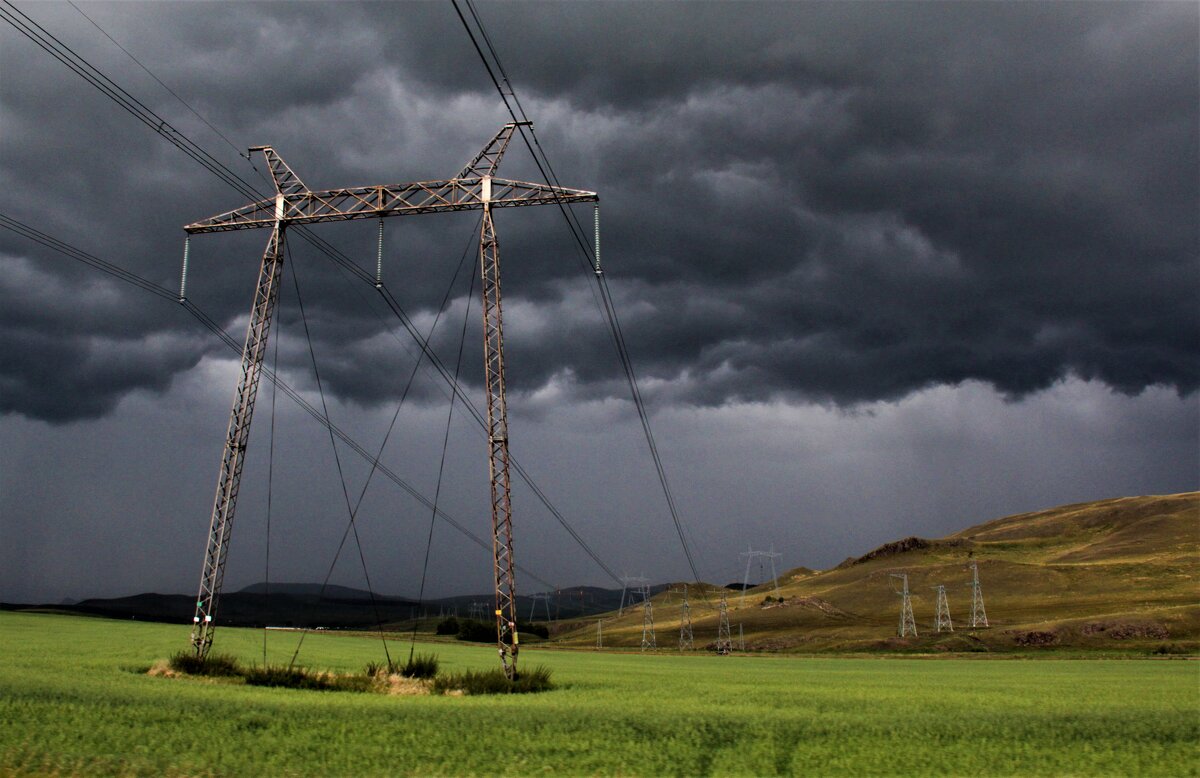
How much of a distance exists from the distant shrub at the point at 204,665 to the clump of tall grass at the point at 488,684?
35.9ft

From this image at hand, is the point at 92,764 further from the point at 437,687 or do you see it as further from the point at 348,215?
the point at 348,215

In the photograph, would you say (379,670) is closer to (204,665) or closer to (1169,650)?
(204,665)

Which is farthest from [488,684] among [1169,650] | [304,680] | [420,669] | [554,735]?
[1169,650]

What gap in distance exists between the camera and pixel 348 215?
1790 inches

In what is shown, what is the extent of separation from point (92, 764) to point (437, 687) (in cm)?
2151

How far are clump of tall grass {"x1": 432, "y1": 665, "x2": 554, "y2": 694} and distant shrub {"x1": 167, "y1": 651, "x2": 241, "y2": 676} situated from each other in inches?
431

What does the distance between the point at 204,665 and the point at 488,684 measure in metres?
14.8

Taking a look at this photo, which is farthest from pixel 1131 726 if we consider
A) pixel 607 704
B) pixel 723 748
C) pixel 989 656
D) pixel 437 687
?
pixel 989 656

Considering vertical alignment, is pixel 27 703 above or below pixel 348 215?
below

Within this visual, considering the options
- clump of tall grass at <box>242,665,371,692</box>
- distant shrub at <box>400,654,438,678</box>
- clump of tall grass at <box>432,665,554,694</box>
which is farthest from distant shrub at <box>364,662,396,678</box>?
clump of tall grass at <box>432,665,554,694</box>

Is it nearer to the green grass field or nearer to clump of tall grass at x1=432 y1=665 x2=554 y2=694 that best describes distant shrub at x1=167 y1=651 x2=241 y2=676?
the green grass field

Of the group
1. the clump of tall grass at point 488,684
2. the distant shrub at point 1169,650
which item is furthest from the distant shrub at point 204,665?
the distant shrub at point 1169,650

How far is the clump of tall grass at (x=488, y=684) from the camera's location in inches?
1523

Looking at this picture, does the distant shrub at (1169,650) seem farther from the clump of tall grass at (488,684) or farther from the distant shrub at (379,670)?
the distant shrub at (379,670)
